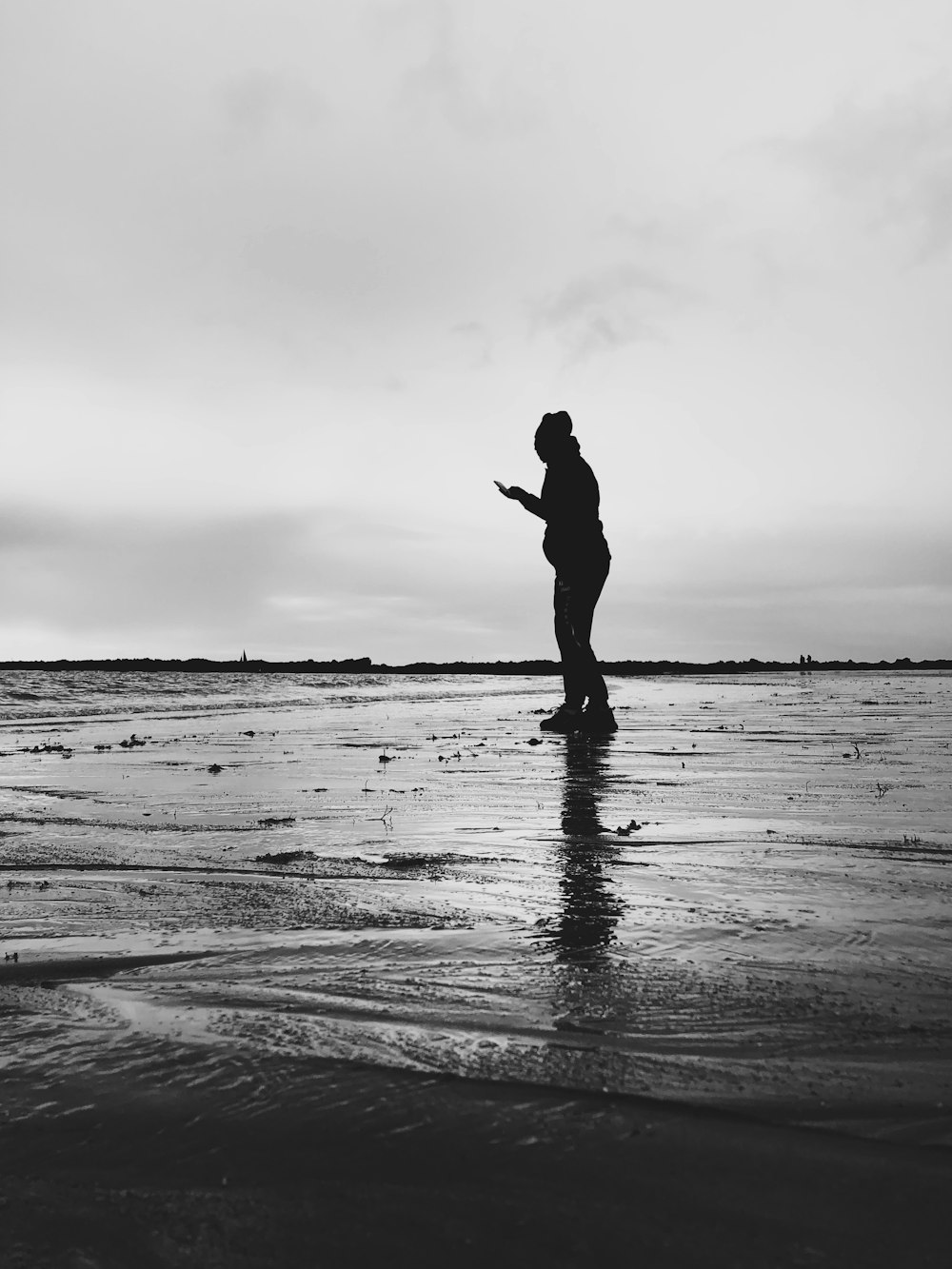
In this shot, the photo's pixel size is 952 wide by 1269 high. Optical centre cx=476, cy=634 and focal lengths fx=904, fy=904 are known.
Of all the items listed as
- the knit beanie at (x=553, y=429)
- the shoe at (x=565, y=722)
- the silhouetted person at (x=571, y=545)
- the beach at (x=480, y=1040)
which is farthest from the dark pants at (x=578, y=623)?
the beach at (x=480, y=1040)

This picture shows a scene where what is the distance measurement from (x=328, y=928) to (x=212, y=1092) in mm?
932

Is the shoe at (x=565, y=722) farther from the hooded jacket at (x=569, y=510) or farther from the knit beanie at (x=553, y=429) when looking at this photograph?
the knit beanie at (x=553, y=429)

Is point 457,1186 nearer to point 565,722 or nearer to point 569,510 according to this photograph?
point 565,722

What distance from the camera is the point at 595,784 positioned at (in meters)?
5.29

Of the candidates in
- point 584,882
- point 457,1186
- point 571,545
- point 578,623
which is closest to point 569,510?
point 571,545

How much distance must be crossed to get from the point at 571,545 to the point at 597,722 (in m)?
2.10

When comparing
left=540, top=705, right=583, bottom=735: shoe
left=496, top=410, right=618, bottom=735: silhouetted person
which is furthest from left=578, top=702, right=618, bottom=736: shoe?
left=496, top=410, right=618, bottom=735: silhouetted person

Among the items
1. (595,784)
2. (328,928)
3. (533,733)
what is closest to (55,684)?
(533,733)

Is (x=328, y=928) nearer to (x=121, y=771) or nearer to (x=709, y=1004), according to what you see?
(x=709, y=1004)

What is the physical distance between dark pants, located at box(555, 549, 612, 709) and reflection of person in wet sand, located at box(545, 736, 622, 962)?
483 centimetres

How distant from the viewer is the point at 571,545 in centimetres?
1046

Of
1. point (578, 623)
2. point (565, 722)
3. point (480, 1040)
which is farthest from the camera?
point (578, 623)

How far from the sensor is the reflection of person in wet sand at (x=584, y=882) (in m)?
2.11

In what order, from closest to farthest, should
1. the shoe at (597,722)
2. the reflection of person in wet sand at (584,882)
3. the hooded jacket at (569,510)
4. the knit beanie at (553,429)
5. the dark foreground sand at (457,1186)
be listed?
the dark foreground sand at (457,1186) → the reflection of person in wet sand at (584,882) → the shoe at (597,722) → the hooded jacket at (569,510) → the knit beanie at (553,429)
